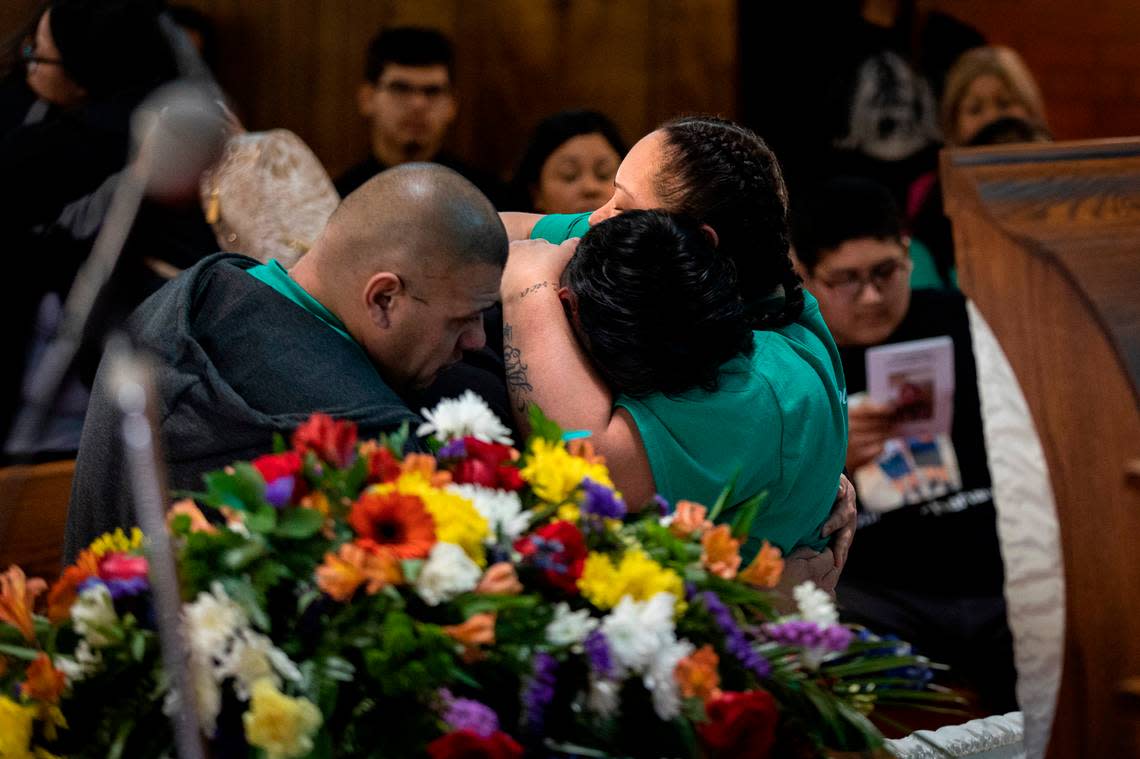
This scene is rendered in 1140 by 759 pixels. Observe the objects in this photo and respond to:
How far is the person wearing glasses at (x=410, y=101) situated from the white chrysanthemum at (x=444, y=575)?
2504 mm

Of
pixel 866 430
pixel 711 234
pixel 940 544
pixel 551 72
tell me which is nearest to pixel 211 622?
pixel 711 234

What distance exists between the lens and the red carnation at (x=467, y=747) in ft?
4.44

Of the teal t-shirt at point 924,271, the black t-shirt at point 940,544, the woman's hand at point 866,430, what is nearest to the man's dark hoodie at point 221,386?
the woman's hand at point 866,430

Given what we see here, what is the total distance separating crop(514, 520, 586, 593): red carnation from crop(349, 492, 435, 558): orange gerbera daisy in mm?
119

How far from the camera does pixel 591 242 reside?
6.93ft

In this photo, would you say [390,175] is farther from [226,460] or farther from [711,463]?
[711,463]

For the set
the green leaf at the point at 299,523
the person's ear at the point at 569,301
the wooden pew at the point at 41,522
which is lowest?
the wooden pew at the point at 41,522

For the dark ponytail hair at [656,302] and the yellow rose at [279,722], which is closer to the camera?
the yellow rose at [279,722]

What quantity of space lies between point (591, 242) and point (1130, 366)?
745mm

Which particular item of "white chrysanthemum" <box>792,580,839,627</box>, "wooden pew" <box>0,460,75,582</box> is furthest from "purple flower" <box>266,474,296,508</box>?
"wooden pew" <box>0,460,75,582</box>

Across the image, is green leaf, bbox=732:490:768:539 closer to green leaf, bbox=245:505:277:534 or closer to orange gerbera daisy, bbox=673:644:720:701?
orange gerbera daisy, bbox=673:644:720:701

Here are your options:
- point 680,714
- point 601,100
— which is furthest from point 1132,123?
point 680,714

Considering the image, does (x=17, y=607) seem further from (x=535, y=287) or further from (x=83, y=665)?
(x=535, y=287)

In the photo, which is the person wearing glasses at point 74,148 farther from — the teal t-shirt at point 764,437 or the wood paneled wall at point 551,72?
the wood paneled wall at point 551,72
